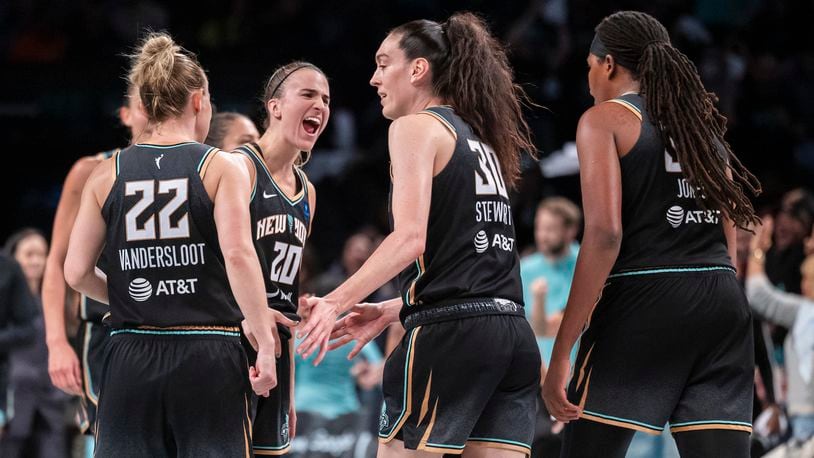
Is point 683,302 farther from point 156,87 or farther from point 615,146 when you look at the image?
point 156,87

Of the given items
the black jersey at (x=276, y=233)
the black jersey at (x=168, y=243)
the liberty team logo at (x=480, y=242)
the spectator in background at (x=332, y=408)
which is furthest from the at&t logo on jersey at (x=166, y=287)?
the spectator in background at (x=332, y=408)

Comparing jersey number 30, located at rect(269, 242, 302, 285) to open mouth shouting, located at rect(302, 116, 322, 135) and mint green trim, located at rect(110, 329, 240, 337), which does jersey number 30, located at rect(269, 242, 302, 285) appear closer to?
open mouth shouting, located at rect(302, 116, 322, 135)

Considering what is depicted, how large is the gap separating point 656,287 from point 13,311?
541 cm

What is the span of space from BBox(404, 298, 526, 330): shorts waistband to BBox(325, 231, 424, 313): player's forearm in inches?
9.6

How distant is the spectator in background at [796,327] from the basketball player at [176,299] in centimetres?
456

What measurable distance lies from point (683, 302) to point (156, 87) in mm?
2045

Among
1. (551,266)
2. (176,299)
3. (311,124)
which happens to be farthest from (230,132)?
(551,266)

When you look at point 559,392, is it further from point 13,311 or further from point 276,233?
point 13,311

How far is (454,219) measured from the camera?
4020mm

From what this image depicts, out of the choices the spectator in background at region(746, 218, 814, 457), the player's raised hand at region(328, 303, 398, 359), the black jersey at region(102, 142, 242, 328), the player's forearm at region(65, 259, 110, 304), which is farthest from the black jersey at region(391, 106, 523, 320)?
the spectator in background at region(746, 218, 814, 457)

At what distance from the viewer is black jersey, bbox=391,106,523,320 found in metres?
4.00

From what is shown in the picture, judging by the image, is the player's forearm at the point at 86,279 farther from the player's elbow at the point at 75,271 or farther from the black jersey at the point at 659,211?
the black jersey at the point at 659,211

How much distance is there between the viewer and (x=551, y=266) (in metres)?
8.23

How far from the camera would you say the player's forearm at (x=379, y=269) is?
12.4 feet
